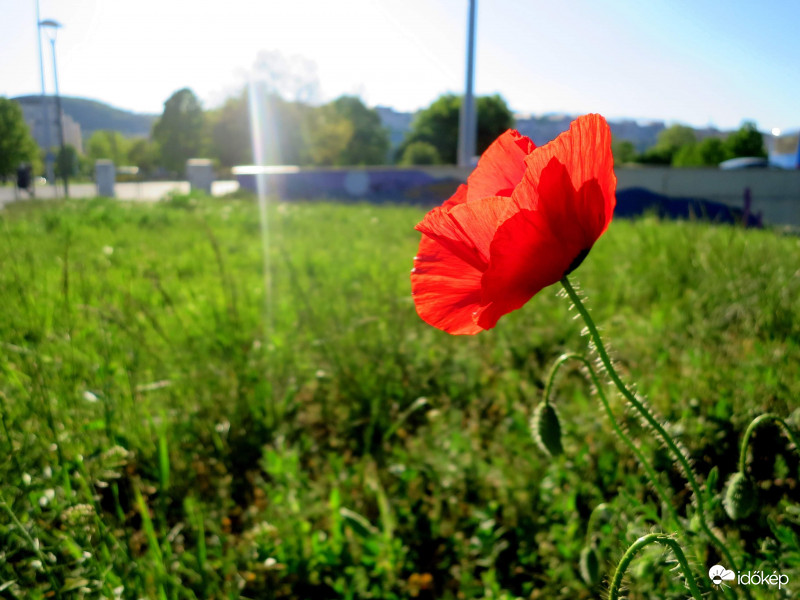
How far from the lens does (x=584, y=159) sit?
2.06ft

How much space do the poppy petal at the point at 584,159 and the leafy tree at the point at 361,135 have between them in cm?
2961

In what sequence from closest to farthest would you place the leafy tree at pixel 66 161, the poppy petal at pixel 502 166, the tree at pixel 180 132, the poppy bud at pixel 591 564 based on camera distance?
the poppy petal at pixel 502 166 → the poppy bud at pixel 591 564 → the leafy tree at pixel 66 161 → the tree at pixel 180 132

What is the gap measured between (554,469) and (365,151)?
1212 inches

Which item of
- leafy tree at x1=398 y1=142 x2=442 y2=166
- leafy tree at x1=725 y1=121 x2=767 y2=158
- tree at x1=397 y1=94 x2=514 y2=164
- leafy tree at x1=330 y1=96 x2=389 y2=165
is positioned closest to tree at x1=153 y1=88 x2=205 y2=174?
leafy tree at x1=398 y1=142 x2=442 y2=166

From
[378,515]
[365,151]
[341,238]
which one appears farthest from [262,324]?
[365,151]

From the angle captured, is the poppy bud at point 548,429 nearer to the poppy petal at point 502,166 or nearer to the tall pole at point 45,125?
the poppy petal at point 502,166

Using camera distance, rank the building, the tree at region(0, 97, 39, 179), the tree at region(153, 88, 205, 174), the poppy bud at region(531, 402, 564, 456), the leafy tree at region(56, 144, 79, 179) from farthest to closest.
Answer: the tree at region(153, 88, 205, 174), the leafy tree at region(56, 144, 79, 179), the building, the tree at region(0, 97, 39, 179), the poppy bud at region(531, 402, 564, 456)

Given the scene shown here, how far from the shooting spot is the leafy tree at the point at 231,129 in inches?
1435

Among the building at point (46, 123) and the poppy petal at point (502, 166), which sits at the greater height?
the building at point (46, 123)

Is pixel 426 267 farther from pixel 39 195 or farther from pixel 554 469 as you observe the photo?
pixel 39 195

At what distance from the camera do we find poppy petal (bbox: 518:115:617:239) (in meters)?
0.61

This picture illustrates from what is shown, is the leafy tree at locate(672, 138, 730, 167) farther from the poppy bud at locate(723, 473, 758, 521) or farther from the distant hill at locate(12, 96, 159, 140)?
the poppy bud at locate(723, 473, 758, 521)

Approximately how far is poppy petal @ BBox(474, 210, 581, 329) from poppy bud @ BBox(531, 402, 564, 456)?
0.39 metres

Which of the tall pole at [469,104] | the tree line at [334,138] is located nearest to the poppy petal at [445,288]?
the tall pole at [469,104]
